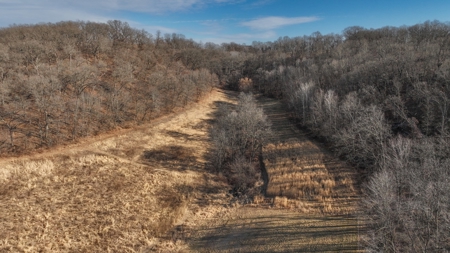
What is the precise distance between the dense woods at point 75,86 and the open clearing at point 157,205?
18.4ft

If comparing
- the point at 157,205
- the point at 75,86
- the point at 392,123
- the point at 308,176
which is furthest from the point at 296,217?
the point at 75,86

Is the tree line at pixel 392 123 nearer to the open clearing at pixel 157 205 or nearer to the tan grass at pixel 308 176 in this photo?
the tan grass at pixel 308 176

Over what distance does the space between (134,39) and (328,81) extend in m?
68.5

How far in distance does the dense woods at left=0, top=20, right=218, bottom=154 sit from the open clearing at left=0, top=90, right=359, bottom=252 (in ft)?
18.4

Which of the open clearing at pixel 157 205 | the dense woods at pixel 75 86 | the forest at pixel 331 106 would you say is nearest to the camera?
the forest at pixel 331 106

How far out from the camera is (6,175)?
27219mm

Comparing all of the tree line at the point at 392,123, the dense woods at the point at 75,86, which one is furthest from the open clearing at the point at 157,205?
the dense woods at the point at 75,86

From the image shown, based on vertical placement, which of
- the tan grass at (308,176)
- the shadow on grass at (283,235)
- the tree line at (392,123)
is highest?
the tree line at (392,123)

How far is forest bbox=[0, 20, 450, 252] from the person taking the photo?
15.7 metres

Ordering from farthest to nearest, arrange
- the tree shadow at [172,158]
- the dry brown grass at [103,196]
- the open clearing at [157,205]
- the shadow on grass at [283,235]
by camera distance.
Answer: the tree shadow at [172,158], the dry brown grass at [103,196], the open clearing at [157,205], the shadow on grass at [283,235]

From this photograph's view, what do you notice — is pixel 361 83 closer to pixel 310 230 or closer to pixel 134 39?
pixel 310 230

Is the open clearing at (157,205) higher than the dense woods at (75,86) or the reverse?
the reverse

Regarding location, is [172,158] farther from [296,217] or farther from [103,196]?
[296,217]

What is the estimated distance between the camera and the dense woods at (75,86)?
119 ft
